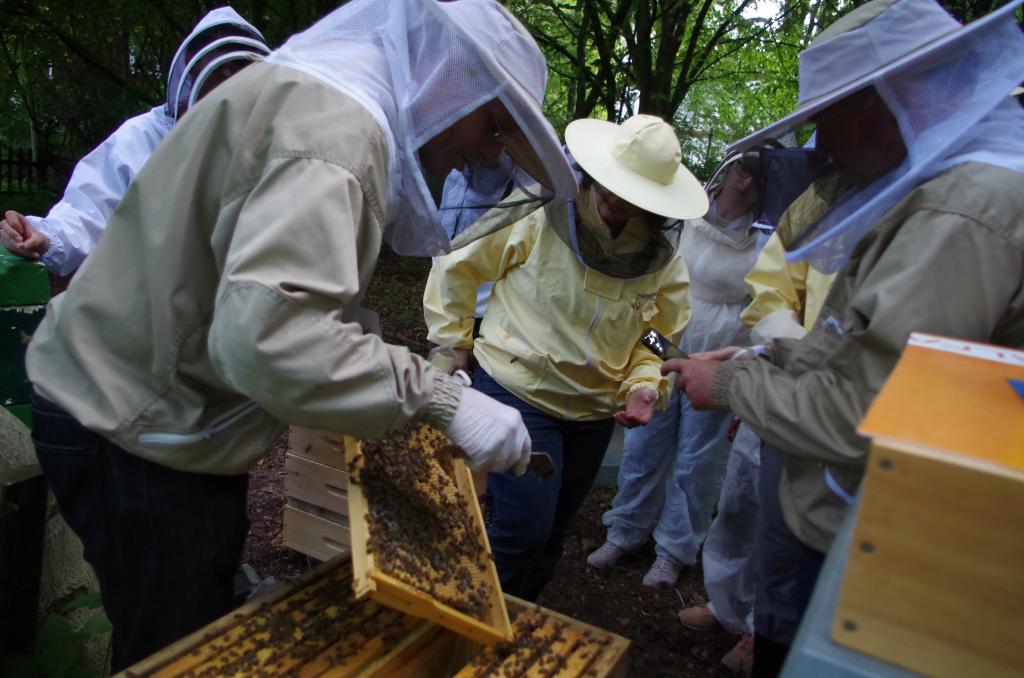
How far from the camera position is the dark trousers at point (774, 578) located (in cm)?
235

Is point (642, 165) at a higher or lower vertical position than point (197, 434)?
higher

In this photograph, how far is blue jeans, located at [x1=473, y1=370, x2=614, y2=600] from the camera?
2873 millimetres

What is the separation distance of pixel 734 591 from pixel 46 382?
3207 mm

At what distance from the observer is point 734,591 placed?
3777mm

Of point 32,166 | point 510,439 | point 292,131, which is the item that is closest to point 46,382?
point 292,131

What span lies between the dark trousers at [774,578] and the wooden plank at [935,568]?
130 cm

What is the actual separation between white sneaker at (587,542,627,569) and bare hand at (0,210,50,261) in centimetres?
323

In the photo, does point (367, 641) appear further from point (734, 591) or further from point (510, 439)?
point (734, 591)

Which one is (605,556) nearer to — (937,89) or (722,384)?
Answer: (722,384)

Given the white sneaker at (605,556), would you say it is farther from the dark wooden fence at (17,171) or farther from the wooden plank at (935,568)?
the dark wooden fence at (17,171)

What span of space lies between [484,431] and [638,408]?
128 centimetres

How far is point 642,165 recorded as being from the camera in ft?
9.36

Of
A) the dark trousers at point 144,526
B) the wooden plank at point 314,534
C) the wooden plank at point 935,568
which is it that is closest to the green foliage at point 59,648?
the dark trousers at point 144,526

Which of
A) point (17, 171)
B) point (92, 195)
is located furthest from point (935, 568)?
point (17, 171)
